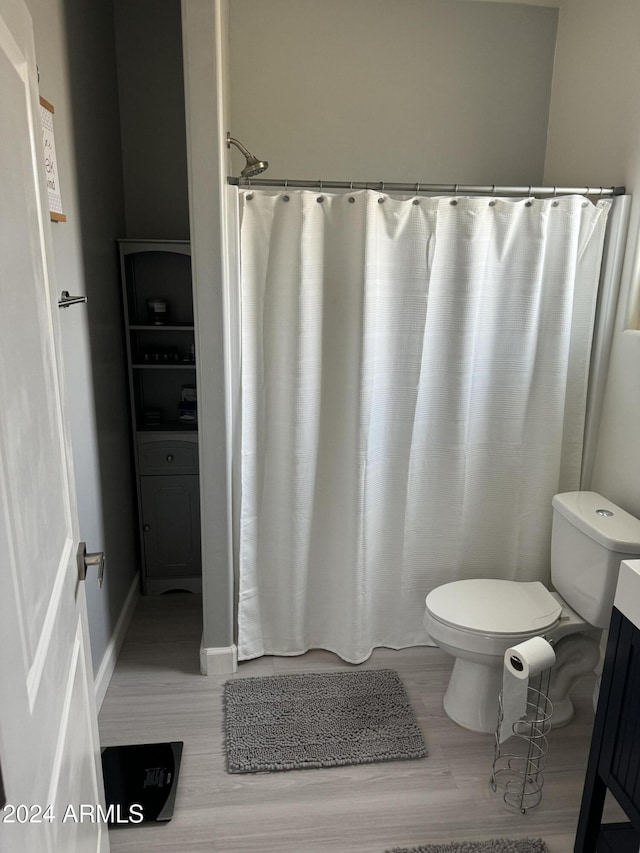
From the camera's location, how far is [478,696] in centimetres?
209

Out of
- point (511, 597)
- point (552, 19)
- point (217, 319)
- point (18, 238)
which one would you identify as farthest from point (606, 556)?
point (552, 19)

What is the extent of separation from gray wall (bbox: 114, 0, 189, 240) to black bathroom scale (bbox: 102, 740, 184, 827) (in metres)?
2.14

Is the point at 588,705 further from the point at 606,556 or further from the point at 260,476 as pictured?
the point at 260,476

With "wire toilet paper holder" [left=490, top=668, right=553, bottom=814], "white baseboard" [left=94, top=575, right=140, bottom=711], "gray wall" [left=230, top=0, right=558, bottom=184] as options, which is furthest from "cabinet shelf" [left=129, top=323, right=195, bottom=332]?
"wire toilet paper holder" [left=490, top=668, right=553, bottom=814]

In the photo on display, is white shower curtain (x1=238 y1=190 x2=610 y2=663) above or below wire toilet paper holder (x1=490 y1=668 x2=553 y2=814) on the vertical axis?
above

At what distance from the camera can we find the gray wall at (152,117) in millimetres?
2609

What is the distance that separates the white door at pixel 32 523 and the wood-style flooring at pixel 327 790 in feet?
2.15

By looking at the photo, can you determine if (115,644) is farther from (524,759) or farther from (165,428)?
(524,759)

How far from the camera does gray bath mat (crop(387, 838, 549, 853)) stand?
1.65 metres

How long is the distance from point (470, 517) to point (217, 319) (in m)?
1.27

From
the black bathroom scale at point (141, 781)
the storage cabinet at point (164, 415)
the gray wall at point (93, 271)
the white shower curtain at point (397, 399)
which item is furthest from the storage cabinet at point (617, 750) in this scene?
the storage cabinet at point (164, 415)

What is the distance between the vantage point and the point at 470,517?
7.98ft

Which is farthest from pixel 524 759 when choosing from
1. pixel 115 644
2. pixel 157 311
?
pixel 157 311

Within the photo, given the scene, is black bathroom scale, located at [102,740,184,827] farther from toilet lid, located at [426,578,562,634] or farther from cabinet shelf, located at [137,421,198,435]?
cabinet shelf, located at [137,421,198,435]
